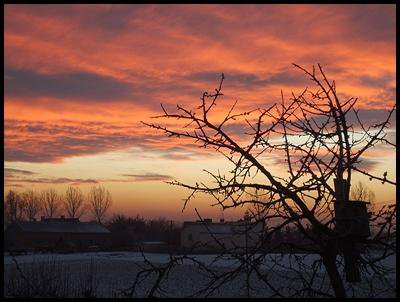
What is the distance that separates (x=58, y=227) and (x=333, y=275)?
82.7m

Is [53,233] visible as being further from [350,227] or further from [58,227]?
[350,227]

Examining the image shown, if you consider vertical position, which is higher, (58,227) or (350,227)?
(350,227)

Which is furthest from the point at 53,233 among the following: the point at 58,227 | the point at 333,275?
the point at 333,275

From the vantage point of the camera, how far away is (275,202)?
3258mm

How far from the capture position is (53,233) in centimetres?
8056

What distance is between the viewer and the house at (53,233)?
7931 cm

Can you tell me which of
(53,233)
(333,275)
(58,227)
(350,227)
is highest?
(350,227)

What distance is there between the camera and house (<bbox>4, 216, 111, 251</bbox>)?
79312 millimetres

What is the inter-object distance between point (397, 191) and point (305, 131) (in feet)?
2.33

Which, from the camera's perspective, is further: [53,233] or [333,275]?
[53,233]

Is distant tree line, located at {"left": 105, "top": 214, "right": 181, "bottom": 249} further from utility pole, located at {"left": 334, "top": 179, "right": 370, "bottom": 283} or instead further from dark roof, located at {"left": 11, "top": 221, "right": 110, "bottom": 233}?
utility pole, located at {"left": 334, "top": 179, "right": 370, "bottom": 283}

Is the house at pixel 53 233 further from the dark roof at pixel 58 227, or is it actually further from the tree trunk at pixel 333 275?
the tree trunk at pixel 333 275
